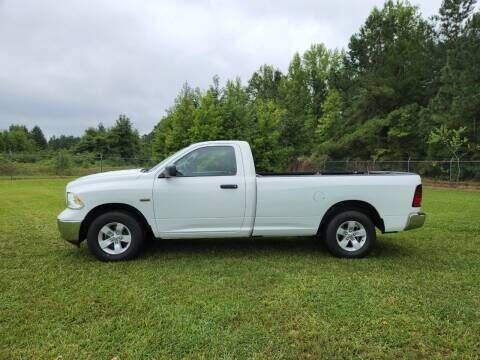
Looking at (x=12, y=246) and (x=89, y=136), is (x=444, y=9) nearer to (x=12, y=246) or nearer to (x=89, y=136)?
(x=12, y=246)

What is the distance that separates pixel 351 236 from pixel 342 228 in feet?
0.62

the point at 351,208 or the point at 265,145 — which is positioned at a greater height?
the point at 265,145

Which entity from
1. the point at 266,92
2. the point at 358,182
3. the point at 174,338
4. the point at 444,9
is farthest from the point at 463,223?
the point at 266,92

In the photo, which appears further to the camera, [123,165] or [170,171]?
[123,165]

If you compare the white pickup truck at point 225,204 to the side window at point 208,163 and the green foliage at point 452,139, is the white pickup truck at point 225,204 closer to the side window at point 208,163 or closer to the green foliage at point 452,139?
the side window at point 208,163

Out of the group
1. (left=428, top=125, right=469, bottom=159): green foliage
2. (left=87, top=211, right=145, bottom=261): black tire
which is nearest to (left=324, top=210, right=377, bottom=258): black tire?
(left=87, top=211, right=145, bottom=261): black tire

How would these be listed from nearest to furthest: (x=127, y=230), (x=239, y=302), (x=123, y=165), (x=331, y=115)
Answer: (x=239, y=302)
(x=127, y=230)
(x=123, y=165)
(x=331, y=115)

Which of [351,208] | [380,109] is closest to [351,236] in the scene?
[351,208]

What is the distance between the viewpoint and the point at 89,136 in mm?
51375

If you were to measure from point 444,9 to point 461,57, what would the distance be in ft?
34.8

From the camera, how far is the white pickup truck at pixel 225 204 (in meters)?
5.54

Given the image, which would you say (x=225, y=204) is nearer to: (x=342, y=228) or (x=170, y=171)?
(x=170, y=171)

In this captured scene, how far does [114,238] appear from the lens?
5590mm

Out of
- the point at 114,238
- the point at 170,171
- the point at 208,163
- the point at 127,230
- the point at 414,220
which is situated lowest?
the point at 114,238
